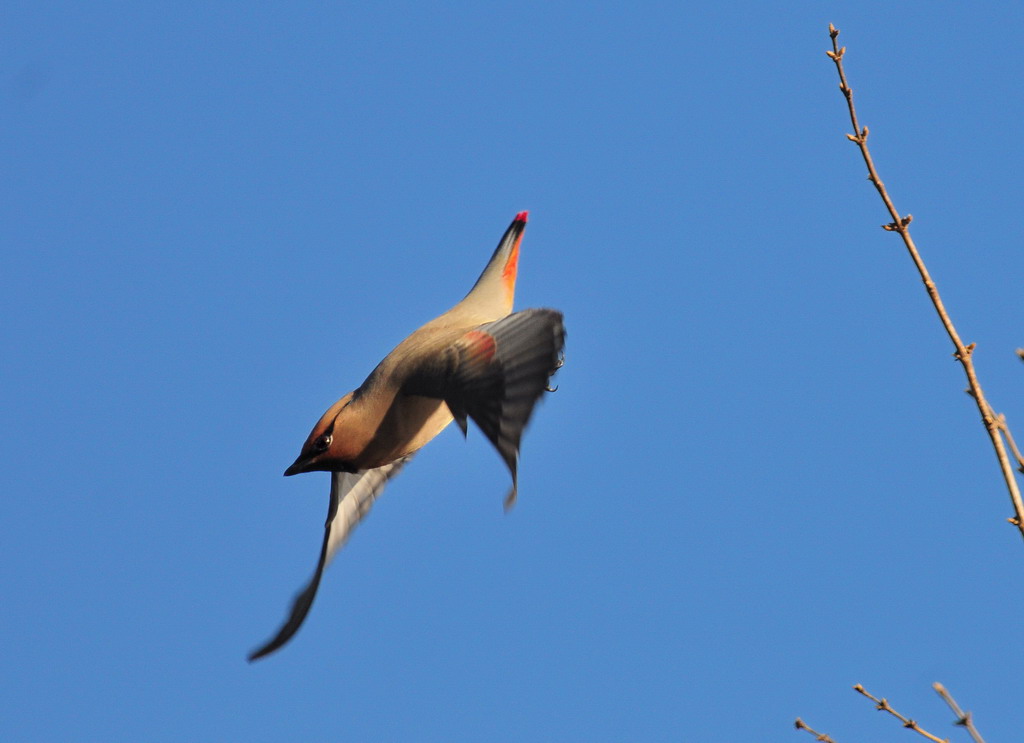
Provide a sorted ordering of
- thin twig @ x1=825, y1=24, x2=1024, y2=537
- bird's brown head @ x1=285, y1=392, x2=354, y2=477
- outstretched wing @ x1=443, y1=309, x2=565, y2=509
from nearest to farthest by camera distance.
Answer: thin twig @ x1=825, y1=24, x2=1024, y2=537
outstretched wing @ x1=443, y1=309, x2=565, y2=509
bird's brown head @ x1=285, y1=392, x2=354, y2=477

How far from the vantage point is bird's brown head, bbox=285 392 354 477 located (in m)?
6.05

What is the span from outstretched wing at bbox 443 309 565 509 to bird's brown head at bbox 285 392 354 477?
559 millimetres

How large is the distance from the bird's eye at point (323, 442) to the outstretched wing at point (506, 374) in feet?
1.91

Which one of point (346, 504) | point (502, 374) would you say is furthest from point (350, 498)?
point (502, 374)

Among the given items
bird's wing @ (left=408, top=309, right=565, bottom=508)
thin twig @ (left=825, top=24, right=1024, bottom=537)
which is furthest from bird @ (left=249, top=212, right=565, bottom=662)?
thin twig @ (left=825, top=24, right=1024, bottom=537)

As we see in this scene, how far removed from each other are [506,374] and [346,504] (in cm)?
170

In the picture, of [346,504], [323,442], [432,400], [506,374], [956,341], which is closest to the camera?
[956,341]

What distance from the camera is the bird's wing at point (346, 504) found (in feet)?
20.9

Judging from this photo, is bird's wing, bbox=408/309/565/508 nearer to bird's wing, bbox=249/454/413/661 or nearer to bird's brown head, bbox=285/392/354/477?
bird's brown head, bbox=285/392/354/477

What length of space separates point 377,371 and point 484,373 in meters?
0.75

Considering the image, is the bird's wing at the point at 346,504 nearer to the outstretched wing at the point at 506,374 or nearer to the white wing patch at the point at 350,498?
the white wing patch at the point at 350,498

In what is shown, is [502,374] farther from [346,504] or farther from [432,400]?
[346,504]

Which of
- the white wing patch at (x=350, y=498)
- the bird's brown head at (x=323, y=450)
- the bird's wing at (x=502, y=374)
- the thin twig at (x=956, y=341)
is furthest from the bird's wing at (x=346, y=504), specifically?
the thin twig at (x=956, y=341)

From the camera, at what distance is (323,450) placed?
6.06 metres
